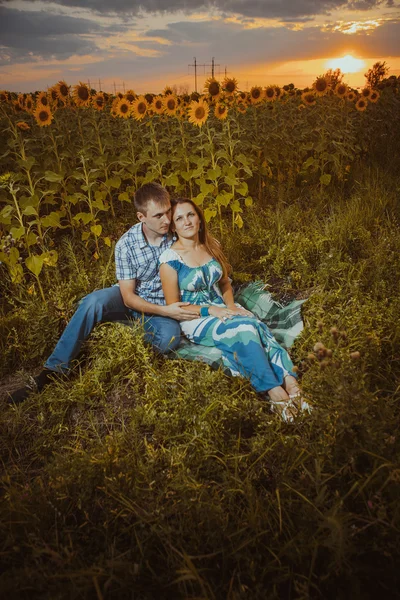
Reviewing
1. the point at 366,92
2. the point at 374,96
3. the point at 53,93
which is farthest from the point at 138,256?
the point at 374,96

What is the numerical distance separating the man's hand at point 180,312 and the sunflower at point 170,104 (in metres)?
2.83

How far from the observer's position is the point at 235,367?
2.63 meters

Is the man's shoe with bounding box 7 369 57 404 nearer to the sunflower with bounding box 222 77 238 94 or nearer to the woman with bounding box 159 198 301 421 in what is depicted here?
the woman with bounding box 159 198 301 421

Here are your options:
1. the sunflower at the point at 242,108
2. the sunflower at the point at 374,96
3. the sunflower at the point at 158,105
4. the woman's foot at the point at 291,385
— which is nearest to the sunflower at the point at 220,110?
the sunflower at the point at 158,105

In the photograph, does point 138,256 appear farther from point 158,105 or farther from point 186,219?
point 158,105

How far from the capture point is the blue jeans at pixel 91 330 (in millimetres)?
2840

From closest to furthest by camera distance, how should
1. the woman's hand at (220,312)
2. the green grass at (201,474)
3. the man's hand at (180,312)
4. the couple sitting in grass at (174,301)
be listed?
the green grass at (201,474), the couple sitting in grass at (174,301), the woman's hand at (220,312), the man's hand at (180,312)

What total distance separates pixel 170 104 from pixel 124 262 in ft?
8.58

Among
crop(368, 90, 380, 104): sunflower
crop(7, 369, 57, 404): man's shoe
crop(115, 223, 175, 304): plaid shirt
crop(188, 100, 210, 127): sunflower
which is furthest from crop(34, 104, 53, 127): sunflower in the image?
crop(368, 90, 380, 104): sunflower

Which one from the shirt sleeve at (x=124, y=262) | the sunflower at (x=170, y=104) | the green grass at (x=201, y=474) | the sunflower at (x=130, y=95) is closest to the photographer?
the green grass at (x=201, y=474)

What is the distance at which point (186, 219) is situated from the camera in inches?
115

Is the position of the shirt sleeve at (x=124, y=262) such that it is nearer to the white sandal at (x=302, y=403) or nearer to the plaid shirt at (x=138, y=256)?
the plaid shirt at (x=138, y=256)

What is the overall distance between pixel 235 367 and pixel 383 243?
1960 millimetres

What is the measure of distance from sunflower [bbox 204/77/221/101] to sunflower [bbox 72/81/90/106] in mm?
1433
